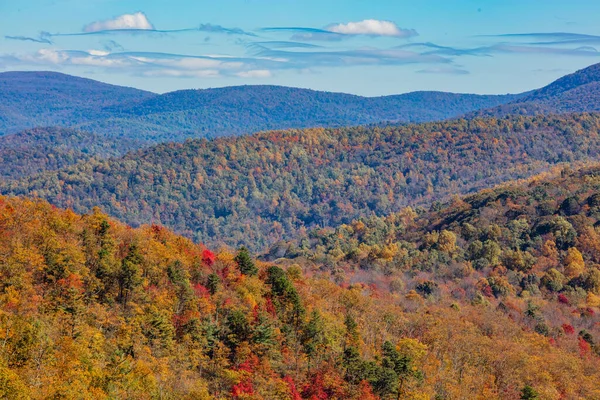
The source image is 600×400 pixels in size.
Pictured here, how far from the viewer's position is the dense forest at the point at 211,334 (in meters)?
41.0

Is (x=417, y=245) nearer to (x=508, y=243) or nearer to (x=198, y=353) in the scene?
(x=508, y=243)

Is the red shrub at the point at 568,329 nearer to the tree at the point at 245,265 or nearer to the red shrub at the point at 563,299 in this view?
the red shrub at the point at 563,299

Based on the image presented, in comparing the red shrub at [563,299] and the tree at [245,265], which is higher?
the tree at [245,265]

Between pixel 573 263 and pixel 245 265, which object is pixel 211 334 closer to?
pixel 245 265

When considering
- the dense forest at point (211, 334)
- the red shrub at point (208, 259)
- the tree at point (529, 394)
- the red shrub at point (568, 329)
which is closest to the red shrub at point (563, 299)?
the red shrub at point (568, 329)

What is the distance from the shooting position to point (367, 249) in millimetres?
145625

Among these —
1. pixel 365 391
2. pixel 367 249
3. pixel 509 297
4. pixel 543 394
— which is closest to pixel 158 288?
pixel 365 391

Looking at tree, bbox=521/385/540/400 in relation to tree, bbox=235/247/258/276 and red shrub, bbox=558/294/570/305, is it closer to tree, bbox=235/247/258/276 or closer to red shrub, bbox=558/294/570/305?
tree, bbox=235/247/258/276

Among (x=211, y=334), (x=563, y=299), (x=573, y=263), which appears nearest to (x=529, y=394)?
(x=211, y=334)

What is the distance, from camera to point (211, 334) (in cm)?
5416

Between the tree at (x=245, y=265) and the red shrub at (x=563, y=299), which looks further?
Answer: the red shrub at (x=563, y=299)

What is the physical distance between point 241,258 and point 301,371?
1619 cm

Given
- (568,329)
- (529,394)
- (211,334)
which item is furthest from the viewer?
(568,329)

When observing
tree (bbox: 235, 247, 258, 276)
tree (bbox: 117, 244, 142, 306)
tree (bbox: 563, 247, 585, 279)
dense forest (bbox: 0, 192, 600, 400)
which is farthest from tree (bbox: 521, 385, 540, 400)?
tree (bbox: 563, 247, 585, 279)
